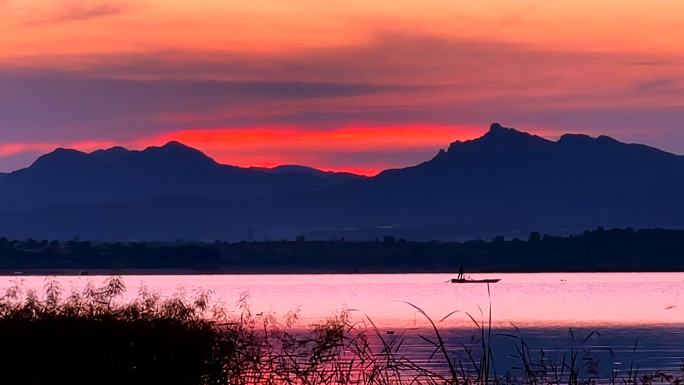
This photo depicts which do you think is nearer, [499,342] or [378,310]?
[499,342]

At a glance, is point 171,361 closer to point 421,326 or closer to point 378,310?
point 421,326

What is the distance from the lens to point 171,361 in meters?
33.4

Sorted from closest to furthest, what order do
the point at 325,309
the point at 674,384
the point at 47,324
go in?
the point at 674,384, the point at 47,324, the point at 325,309

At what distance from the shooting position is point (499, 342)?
91.8 metres

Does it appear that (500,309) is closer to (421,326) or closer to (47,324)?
(421,326)

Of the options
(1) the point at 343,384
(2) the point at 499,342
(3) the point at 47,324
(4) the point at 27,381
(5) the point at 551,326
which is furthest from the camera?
(5) the point at 551,326

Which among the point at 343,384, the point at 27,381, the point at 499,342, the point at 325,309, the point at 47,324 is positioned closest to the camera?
the point at 343,384

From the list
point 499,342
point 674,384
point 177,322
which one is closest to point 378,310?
point 499,342

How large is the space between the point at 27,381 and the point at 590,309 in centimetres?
12413

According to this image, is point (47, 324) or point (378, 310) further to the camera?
point (378, 310)

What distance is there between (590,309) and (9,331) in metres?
123

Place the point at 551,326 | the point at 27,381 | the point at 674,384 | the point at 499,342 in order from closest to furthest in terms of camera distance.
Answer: the point at 674,384 < the point at 27,381 < the point at 499,342 < the point at 551,326

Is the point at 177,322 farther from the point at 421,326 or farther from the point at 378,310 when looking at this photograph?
the point at 378,310

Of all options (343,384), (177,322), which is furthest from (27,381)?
(343,384)
